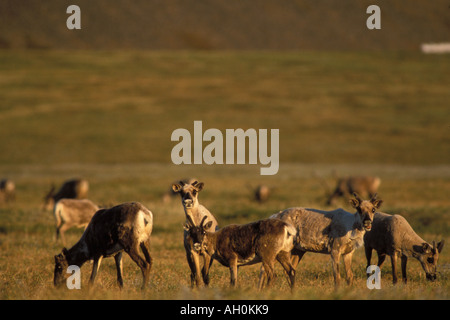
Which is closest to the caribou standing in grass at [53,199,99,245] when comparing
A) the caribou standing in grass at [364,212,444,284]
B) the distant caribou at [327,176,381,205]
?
the caribou standing in grass at [364,212,444,284]

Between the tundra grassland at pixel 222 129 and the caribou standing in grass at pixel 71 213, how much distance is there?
45 cm

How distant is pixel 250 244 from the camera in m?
11.2

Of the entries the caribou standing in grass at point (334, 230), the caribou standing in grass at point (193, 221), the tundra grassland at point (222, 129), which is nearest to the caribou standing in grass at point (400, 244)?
the tundra grassland at point (222, 129)

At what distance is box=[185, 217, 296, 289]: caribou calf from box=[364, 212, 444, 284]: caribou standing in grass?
99.2 inches

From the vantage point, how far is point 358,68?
123 meters

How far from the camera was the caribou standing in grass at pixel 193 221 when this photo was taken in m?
11.5

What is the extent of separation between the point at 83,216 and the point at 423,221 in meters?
10.7

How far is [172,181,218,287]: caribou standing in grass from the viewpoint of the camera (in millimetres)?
11477

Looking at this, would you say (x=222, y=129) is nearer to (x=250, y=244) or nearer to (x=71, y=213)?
(x=71, y=213)

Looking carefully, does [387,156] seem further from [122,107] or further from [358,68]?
[358,68]

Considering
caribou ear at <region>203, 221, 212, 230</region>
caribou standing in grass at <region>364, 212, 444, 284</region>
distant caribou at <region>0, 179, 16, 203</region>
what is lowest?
caribou standing in grass at <region>364, 212, 444, 284</region>

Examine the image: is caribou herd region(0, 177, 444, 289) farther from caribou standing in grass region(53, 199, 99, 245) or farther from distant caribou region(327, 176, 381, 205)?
distant caribou region(327, 176, 381, 205)

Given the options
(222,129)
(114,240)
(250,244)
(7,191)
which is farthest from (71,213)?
(222,129)

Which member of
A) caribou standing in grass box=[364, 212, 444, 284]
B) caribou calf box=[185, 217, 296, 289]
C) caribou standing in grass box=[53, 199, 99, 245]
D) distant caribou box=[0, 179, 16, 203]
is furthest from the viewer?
distant caribou box=[0, 179, 16, 203]
